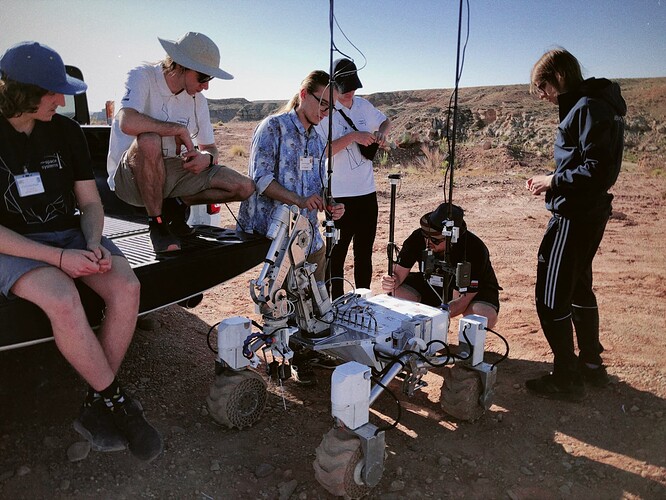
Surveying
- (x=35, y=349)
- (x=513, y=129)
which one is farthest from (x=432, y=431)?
(x=513, y=129)

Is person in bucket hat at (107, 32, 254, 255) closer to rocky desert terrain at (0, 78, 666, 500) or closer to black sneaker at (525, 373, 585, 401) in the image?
rocky desert terrain at (0, 78, 666, 500)

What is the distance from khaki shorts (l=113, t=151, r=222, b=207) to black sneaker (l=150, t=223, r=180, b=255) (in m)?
0.20

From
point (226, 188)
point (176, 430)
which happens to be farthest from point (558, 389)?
point (226, 188)

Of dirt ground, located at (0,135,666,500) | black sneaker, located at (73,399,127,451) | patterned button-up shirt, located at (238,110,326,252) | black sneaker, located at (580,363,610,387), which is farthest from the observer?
black sneaker, located at (580,363,610,387)

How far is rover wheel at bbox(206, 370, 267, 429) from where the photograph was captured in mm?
3209

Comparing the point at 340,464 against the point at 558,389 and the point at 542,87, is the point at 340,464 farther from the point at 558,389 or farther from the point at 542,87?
the point at 542,87

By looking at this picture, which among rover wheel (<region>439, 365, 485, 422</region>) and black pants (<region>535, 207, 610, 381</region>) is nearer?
rover wheel (<region>439, 365, 485, 422</region>)

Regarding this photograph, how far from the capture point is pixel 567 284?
358 centimetres

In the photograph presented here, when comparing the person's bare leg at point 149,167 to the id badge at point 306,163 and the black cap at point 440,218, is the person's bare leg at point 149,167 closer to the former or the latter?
the id badge at point 306,163

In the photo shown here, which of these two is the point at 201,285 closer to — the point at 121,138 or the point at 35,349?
the point at 121,138

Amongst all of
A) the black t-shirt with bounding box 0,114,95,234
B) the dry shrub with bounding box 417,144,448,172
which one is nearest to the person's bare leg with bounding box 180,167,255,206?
the black t-shirt with bounding box 0,114,95,234

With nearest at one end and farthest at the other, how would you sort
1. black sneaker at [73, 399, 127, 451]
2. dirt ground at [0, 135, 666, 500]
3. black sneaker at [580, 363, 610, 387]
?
black sneaker at [73, 399, 127, 451], dirt ground at [0, 135, 666, 500], black sneaker at [580, 363, 610, 387]

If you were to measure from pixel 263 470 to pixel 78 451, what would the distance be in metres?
0.97

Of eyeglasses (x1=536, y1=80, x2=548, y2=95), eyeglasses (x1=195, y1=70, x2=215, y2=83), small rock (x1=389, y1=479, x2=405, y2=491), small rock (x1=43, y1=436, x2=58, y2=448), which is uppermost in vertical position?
eyeglasses (x1=195, y1=70, x2=215, y2=83)
